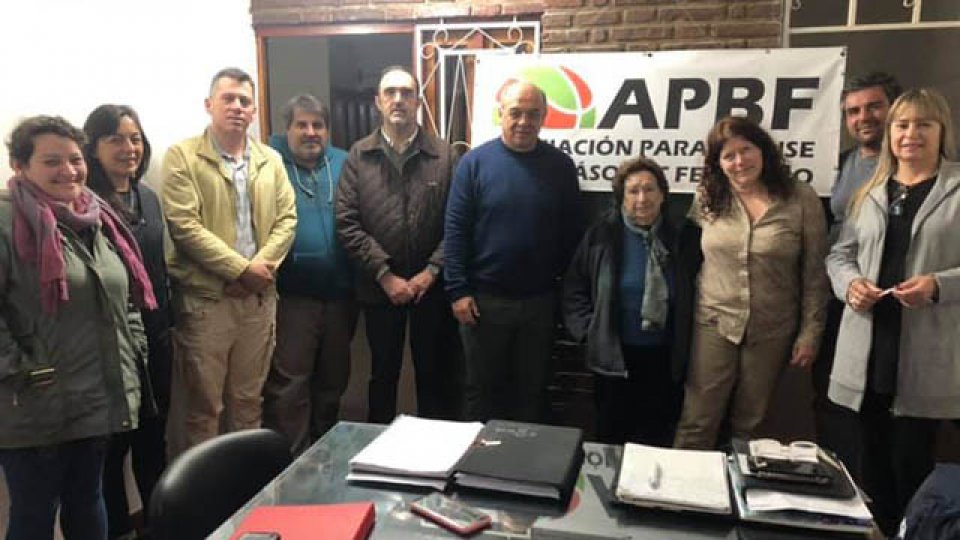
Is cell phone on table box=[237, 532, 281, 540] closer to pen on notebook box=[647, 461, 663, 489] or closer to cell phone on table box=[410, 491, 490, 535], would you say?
cell phone on table box=[410, 491, 490, 535]

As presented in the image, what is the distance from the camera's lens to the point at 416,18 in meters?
3.27

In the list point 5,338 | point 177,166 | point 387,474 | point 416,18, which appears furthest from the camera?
point 416,18

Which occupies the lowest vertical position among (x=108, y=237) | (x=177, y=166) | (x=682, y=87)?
(x=108, y=237)

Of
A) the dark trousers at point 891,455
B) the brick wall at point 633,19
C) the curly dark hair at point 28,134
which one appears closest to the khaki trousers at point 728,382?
the dark trousers at point 891,455

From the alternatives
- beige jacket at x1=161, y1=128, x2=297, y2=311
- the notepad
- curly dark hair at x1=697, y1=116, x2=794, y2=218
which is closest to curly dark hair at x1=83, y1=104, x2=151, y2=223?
beige jacket at x1=161, y1=128, x2=297, y2=311

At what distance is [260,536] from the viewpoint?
115 centimetres

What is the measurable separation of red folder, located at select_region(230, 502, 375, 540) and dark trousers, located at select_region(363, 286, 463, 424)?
5.27ft

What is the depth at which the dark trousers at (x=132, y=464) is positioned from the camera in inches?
93.7

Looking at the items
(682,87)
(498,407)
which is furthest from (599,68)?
(498,407)

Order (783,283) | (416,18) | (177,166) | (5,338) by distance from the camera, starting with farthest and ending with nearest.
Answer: (416,18) → (177,166) → (783,283) → (5,338)

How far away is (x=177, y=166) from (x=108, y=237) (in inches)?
21.7

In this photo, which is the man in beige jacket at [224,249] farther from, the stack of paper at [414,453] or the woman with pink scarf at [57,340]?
the stack of paper at [414,453]

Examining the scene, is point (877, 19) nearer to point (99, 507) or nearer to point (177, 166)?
point (177, 166)

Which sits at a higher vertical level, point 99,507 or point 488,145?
point 488,145
